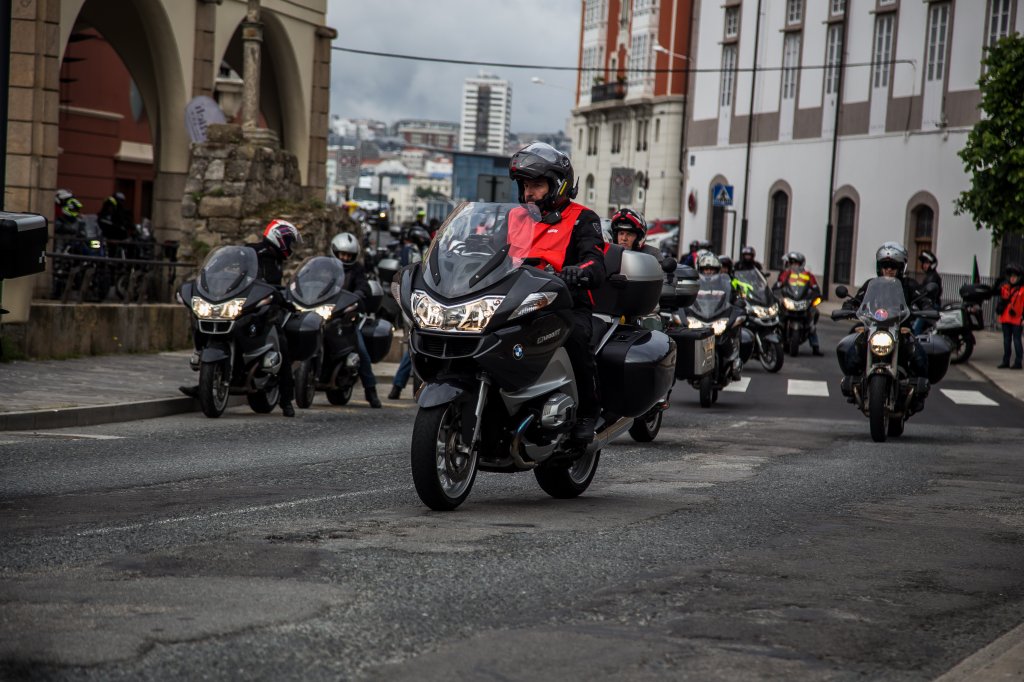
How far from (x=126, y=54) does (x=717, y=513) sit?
22.5m

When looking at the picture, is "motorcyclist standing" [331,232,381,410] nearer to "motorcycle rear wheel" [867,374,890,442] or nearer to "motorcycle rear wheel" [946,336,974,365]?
"motorcycle rear wheel" [867,374,890,442]

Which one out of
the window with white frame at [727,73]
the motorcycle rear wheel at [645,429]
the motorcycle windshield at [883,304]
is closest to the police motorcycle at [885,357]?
the motorcycle windshield at [883,304]

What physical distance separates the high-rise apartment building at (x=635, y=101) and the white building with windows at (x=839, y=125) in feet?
53.6

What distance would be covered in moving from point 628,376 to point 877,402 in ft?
20.4

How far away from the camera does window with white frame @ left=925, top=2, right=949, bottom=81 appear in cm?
4578

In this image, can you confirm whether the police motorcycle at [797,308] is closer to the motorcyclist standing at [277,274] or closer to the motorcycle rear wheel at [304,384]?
the motorcycle rear wheel at [304,384]

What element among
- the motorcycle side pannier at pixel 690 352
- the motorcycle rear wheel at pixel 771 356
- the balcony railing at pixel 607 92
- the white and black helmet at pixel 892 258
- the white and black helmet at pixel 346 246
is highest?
the balcony railing at pixel 607 92

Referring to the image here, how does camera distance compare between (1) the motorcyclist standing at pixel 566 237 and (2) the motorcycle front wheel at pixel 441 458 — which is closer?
(2) the motorcycle front wheel at pixel 441 458

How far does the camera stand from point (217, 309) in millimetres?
14375

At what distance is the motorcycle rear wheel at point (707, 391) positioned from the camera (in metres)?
18.2

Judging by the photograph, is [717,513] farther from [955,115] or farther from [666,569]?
[955,115]

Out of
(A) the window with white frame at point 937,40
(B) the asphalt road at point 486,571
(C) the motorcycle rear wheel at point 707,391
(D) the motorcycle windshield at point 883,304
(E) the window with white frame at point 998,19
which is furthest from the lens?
(A) the window with white frame at point 937,40

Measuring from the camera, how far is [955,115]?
145ft

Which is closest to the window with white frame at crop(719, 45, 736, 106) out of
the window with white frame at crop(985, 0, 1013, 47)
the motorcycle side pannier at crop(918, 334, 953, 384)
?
the window with white frame at crop(985, 0, 1013, 47)
